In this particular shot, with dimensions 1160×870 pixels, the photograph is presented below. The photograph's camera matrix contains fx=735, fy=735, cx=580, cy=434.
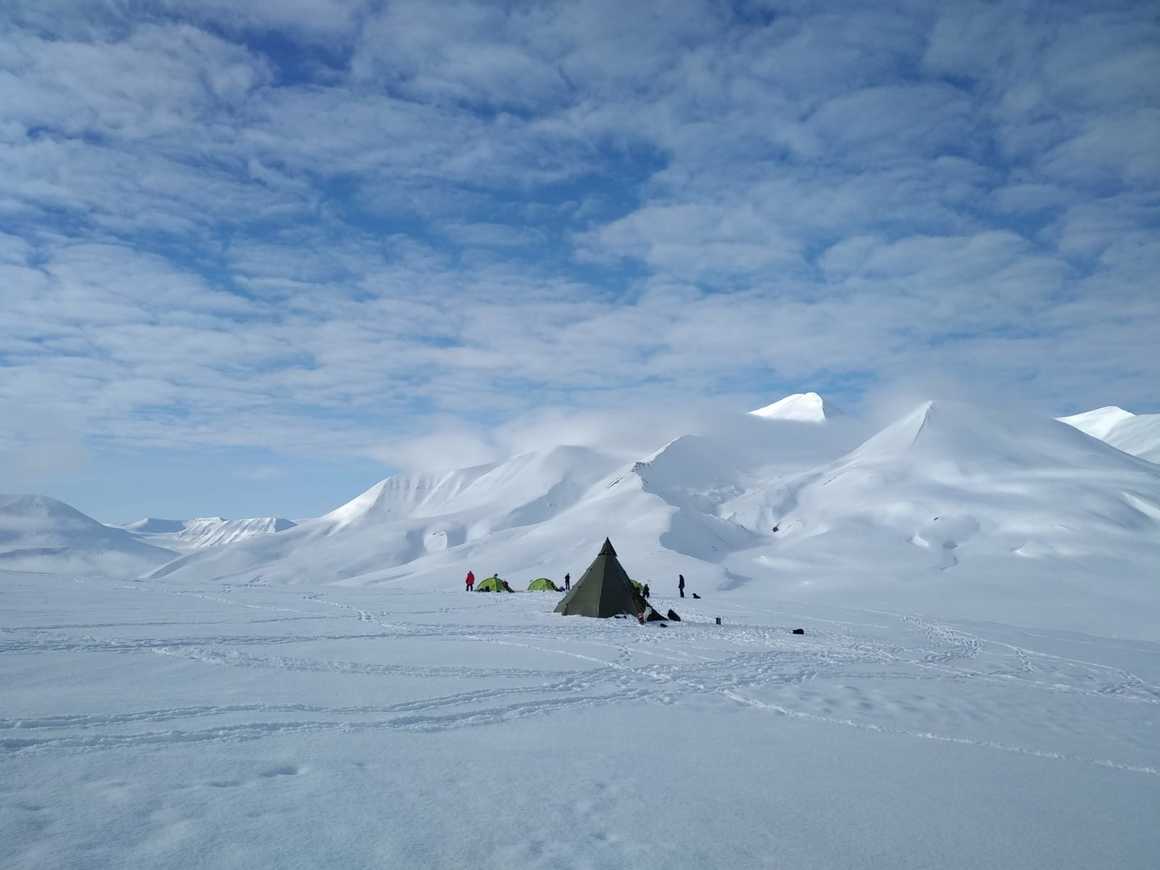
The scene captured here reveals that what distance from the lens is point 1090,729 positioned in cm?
1145

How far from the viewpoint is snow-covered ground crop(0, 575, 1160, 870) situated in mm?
5977

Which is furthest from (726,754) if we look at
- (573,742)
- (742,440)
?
(742,440)

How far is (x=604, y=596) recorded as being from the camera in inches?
1054

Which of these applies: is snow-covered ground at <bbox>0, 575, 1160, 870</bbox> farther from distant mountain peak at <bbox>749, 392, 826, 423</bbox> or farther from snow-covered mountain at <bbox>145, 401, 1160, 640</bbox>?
distant mountain peak at <bbox>749, 392, 826, 423</bbox>

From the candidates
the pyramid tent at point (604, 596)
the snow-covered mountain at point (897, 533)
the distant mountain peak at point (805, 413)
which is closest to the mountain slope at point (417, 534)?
the snow-covered mountain at point (897, 533)

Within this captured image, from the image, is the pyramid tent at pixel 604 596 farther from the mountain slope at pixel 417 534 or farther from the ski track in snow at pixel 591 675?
the mountain slope at pixel 417 534

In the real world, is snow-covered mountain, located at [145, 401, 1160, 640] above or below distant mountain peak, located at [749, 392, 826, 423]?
below

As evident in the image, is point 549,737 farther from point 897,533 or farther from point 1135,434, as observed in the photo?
point 1135,434

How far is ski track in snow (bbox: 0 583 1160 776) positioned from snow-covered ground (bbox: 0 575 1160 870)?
9 cm

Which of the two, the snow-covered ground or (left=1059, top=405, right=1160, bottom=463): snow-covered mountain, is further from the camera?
(left=1059, top=405, right=1160, bottom=463): snow-covered mountain

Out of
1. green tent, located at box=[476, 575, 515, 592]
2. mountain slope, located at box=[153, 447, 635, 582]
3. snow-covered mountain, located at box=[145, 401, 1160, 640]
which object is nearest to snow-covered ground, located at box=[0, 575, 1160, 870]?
green tent, located at box=[476, 575, 515, 592]

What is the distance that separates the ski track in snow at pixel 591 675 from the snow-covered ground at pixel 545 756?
0.09 m

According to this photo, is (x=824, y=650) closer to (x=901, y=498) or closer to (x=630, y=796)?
(x=630, y=796)

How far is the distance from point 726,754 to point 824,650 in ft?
37.6
